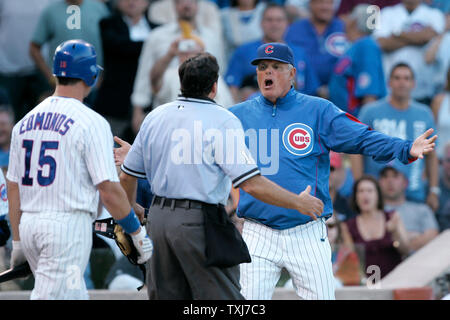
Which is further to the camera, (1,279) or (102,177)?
(1,279)

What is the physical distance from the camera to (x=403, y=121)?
977 cm

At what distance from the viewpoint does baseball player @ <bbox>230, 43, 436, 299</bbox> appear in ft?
19.7

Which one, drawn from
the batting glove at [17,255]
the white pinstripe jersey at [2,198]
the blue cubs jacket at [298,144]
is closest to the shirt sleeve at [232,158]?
the blue cubs jacket at [298,144]

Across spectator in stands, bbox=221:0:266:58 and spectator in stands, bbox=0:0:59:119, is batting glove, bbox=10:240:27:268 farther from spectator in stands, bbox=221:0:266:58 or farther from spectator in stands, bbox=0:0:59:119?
spectator in stands, bbox=221:0:266:58

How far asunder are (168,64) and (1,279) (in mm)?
4191

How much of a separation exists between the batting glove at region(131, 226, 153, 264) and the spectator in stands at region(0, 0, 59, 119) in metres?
5.20

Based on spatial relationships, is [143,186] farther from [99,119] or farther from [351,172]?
[351,172]

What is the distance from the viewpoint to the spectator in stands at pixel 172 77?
9453mm

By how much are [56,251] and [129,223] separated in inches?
18.3

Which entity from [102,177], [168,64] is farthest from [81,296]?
[168,64]

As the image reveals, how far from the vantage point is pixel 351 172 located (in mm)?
10008

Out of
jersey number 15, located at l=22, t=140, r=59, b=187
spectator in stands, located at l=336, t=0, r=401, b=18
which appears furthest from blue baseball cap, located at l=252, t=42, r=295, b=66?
spectator in stands, located at l=336, t=0, r=401, b=18

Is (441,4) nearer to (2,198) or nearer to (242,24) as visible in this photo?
(242,24)

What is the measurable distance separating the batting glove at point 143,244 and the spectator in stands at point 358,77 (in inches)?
208
